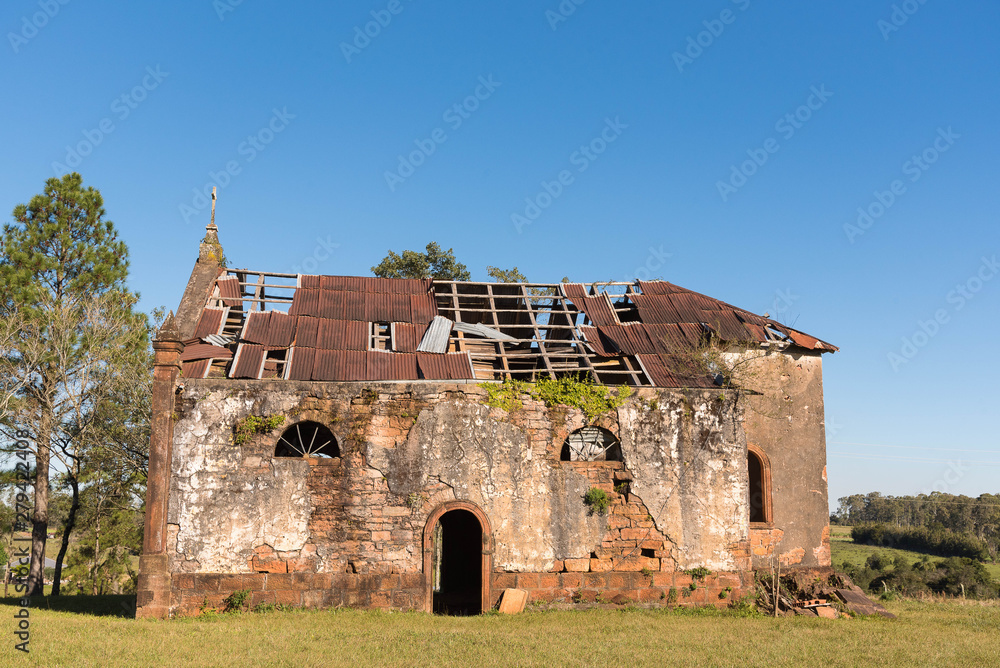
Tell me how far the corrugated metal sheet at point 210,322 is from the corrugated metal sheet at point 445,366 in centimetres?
478

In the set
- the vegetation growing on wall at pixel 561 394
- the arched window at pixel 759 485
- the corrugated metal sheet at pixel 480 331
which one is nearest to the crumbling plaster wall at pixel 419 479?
the vegetation growing on wall at pixel 561 394

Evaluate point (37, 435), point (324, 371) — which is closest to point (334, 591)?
point (324, 371)

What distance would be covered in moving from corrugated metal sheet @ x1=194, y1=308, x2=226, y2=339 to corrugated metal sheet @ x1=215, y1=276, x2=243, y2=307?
50 cm

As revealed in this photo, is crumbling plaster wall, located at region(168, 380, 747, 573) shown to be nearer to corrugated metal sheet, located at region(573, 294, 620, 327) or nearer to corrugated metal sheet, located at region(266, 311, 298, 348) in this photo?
corrugated metal sheet, located at region(266, 311, 298, 348)

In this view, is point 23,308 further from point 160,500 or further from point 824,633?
point 824,633

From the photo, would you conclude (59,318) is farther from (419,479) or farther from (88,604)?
(419,479)

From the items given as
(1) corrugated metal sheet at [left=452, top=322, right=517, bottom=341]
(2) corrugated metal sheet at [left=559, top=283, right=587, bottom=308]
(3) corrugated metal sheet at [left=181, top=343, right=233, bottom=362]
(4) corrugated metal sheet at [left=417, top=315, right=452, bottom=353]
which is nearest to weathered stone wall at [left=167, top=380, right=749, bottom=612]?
(3) corrugated metal sheet at [left=181, top=343, right=233, bottom=362]

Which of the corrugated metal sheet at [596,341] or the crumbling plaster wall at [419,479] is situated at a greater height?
the corrugated metal sheet at [596,341]

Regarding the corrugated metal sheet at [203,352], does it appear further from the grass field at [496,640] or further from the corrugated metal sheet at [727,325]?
the corrugated metal sheet at [727,325]

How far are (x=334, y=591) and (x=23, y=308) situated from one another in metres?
15.4

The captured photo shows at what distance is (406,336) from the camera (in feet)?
58.3

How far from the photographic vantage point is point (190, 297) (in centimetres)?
1842

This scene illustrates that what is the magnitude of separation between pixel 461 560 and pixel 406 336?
21.2 feet

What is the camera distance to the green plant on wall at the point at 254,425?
14719 mm
